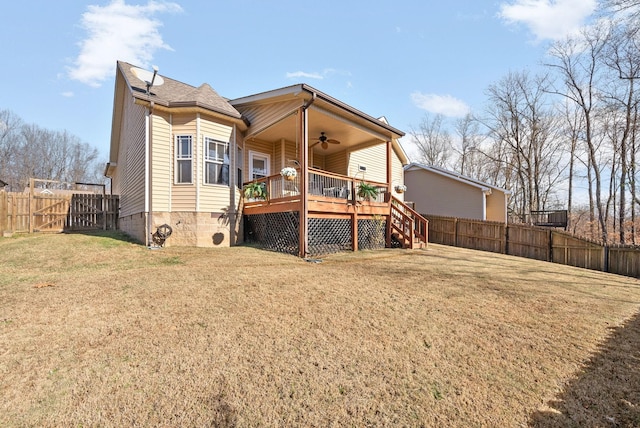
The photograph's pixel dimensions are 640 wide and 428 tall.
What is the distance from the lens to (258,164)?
11.6 metres

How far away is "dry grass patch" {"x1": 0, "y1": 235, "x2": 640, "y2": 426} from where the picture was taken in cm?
220

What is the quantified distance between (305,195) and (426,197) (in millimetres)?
14061

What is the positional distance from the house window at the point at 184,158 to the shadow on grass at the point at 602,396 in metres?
9.47

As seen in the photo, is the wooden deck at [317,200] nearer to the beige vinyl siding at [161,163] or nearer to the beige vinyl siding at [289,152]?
the beige vinyl siding at [289,152]

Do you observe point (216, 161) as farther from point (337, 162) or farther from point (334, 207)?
point (337, 162)

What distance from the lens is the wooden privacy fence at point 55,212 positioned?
1203 cm

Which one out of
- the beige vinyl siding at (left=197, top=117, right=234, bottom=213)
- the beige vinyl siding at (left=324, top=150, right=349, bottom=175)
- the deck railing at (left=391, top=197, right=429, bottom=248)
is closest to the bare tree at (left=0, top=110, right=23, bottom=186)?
the beige vinyl siding at (left=197, top=117, right=234, bottom=213)

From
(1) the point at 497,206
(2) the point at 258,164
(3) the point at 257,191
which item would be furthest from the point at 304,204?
(1) the point at 497,206

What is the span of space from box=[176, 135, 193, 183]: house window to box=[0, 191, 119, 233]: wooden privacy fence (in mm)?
7445

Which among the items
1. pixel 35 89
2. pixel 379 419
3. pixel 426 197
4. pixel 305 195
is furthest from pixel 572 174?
Result: pixel 35 89

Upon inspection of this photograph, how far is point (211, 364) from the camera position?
8.89 feet

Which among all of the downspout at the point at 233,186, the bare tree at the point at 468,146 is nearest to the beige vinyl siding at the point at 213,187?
the downspout at the point at 233,186

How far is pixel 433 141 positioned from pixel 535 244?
24009 millimetres

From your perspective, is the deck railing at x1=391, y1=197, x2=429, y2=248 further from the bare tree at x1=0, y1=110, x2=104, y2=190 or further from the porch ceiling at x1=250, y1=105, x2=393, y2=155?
the bare tree at x1=0, y1=110, x2=104, y2=190
